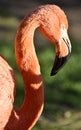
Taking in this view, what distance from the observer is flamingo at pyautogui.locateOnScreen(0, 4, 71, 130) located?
2.93 meters

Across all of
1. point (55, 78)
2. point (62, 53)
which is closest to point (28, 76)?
point (62, 53)

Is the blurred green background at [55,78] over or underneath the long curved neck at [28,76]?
underneath

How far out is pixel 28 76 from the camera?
119 inches

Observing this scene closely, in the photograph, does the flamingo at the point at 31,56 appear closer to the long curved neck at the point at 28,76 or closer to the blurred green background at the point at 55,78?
the long curved neck at the point at 28,76

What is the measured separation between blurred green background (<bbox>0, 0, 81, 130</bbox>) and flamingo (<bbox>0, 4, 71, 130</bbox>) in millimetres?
1521

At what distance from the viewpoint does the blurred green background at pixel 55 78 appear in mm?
4797

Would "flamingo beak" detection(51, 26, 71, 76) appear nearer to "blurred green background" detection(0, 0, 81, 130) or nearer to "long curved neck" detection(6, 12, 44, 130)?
"long curved neck" detection(6, 12, 44, 130)

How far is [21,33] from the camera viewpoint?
9.70 ft

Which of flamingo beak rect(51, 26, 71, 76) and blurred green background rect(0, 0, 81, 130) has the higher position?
flamingo beak rect(51, 26, 71, 76)

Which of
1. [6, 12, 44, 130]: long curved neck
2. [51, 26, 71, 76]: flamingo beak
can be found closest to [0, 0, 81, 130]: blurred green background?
[6, 12, 44, 130]: long curved neck

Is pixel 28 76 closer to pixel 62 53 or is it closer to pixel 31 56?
pixel 31 56

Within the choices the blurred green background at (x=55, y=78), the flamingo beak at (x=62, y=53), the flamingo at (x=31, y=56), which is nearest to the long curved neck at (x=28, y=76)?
the flamingo at (x=31, y=56)

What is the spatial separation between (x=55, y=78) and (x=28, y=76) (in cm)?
254

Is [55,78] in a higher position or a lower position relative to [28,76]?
lower
